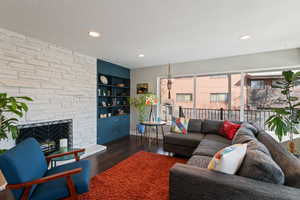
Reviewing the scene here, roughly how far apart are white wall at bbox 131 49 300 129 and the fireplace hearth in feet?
7.36

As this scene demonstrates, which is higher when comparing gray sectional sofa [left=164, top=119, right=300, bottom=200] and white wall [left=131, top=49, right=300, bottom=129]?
white wall [left=131, top=49, right=300, bottom=129]

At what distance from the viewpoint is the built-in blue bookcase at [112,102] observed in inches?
150

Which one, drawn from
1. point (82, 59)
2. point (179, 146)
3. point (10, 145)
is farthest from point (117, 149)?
point (82, 59)

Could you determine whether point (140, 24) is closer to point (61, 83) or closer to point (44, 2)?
point (44, 2)

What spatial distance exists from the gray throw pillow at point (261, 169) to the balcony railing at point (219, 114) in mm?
2793

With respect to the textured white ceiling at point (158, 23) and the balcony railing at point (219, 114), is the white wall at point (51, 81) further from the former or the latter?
the balcony railing at point (219, 114)

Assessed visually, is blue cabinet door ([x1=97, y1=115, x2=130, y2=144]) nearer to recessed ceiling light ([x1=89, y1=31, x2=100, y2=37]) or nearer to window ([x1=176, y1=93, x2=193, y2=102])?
window ([x1=176, y1=93, x2=193, y2=102])

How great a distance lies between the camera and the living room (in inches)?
47.0

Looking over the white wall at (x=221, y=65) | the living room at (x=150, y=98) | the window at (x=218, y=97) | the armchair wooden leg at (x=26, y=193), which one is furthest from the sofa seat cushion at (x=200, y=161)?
the white wall at (x=221, y=65)

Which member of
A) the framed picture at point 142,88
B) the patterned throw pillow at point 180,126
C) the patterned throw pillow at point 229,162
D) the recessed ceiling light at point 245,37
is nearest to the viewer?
the patterned throw pillow at point 229,162

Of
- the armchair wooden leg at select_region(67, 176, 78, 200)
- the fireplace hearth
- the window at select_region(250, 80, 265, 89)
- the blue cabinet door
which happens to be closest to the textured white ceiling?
the window at select_region(250, 80, 265, 89)

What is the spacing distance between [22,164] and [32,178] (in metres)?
0.19

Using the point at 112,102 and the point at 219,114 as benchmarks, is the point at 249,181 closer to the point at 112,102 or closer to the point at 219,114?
the point at 219,114

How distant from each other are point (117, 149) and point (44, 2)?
3.04m
